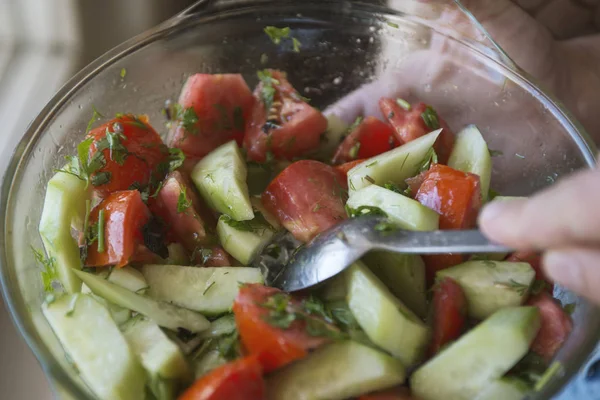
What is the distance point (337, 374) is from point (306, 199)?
0.36 meters

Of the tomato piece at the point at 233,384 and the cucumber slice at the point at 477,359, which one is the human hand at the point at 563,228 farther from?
the tomato piece at the point at 233,384

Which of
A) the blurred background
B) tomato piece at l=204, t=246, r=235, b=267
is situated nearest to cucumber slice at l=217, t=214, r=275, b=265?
tomato piece at l=204, t=246, r=235, b=267

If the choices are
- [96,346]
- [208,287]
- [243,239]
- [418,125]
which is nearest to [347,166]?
[418,125]

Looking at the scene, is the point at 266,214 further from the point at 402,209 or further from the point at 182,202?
the point at 402,209

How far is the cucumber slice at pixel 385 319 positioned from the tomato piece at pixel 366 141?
404 mm

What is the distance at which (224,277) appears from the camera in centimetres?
98

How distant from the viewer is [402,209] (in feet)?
3.10

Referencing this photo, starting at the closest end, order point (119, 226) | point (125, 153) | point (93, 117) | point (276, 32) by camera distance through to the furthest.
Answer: point (119, 226) < point (125, 153) < point (93, 117) < point (276, 32)

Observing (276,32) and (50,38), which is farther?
(50,38)

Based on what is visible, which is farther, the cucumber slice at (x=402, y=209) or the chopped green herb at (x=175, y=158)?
the chopped green herb at (x=175, y=158)

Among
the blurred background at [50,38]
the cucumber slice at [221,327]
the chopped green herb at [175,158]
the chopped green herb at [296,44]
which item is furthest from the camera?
the blurred background at [50,38]

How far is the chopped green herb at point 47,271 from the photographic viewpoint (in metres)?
0.98

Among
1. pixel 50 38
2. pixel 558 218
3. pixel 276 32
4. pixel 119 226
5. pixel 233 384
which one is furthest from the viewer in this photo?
pixel 50 38

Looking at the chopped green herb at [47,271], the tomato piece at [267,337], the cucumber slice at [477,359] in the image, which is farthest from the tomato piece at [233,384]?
the chopped green herb at [47,271]
